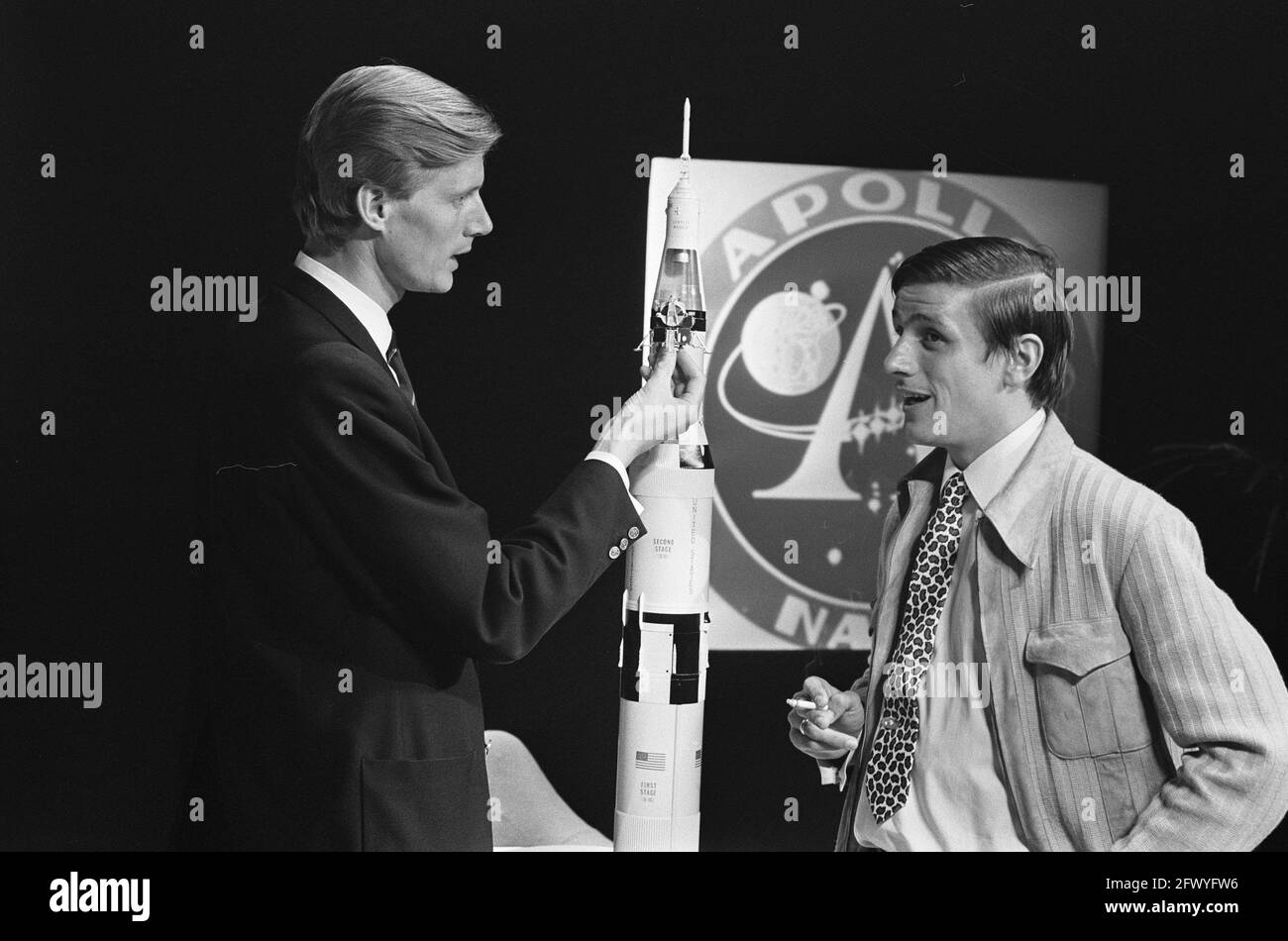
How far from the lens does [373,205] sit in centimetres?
248

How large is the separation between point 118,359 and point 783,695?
1.92m

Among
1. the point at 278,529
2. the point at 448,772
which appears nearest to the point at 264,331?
the point at 278,529

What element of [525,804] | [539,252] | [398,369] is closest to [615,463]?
[398,369]

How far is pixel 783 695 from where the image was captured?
3.23m

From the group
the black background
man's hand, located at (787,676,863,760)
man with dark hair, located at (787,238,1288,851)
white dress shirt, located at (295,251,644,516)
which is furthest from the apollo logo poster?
white dress shirt, located at (295,251,644,516)

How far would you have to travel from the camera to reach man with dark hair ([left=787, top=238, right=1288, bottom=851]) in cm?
217

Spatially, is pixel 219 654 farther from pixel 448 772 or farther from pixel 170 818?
pixel 170 818

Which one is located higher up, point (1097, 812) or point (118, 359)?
point (118, 359)

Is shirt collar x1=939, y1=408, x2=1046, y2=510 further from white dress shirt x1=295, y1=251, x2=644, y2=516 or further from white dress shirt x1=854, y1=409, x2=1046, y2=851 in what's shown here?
white dress shirt x1=295, y1=251, x2=644, y2=516

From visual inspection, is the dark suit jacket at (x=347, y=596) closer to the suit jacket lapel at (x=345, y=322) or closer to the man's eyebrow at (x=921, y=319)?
the suit jacket lapel at (x=345, y=322)

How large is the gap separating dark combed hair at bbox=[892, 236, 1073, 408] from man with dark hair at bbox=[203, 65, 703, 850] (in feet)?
2.72

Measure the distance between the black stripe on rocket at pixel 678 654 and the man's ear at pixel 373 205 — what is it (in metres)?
1.04
